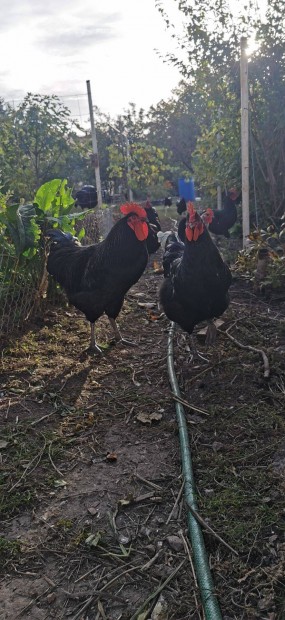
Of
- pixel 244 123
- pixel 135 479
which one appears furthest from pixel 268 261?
pixel 135 479

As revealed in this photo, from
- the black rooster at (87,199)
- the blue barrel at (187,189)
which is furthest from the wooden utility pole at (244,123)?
the blue barrel at (187,189)

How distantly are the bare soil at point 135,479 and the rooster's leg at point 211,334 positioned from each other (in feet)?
0.42

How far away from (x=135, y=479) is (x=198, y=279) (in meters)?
1.87

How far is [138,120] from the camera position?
2409 centimetres

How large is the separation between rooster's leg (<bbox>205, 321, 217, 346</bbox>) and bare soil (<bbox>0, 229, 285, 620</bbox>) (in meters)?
0.13

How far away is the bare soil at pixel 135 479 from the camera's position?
6.74 ft

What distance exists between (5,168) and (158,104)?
60.0 feet

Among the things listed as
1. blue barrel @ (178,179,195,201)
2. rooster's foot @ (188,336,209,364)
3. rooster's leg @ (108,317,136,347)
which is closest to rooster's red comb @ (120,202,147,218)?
rooster's leg @ (108,317,136,347)

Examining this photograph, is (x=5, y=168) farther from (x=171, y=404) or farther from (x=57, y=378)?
(x=171, y=404)

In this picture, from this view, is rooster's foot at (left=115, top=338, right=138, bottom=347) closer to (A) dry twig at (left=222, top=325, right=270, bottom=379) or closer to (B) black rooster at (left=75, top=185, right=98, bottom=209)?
(A) dry twig at (left=222, top=325, right=270, bottom=379)

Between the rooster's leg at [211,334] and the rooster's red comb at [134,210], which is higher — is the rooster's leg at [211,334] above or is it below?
below

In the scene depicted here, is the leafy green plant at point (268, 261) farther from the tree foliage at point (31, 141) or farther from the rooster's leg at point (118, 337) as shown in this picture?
the tree foliage at point (31, 141)

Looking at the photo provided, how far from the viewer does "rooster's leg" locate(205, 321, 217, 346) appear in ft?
15.6

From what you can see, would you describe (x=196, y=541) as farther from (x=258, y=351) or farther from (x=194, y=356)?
(x=194, y=356)
